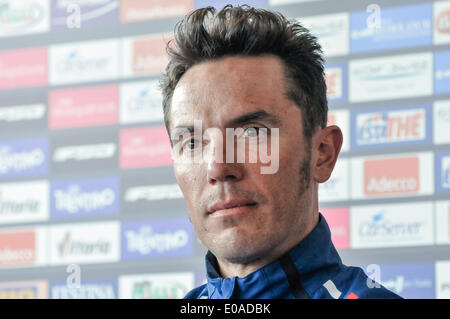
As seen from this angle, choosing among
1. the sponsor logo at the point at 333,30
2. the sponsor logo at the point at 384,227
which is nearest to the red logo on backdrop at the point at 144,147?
the sponsor logo at the point at 333,30

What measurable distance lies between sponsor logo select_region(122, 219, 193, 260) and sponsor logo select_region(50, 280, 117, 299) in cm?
14

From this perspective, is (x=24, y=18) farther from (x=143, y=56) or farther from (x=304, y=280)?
(x=304, y=280)

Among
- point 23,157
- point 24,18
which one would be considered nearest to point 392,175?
point 23,157

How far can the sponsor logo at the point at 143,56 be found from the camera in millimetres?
3094

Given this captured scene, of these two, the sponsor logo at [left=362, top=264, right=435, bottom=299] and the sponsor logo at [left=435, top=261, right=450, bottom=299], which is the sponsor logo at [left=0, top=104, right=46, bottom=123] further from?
the sponsor logo at [left=435, top=261, right=450, bottom=299]

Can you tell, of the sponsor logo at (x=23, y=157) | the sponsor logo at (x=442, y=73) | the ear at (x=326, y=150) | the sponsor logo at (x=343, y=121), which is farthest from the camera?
the sponsor logo at (x=23, y=157)

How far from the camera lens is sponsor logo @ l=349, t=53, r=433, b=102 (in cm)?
272

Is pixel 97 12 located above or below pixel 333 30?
above

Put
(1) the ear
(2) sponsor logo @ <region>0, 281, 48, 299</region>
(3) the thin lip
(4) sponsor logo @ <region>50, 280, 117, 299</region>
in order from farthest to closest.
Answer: (2) sponsor logo @ <region>0, 281, 48, 299</region> < (4) sponsor logo @ <region>50, 280, 117, 299</region> < (1) the ear < (3) the thin lip

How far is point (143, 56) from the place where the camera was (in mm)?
3105

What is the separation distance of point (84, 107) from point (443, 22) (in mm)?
1508

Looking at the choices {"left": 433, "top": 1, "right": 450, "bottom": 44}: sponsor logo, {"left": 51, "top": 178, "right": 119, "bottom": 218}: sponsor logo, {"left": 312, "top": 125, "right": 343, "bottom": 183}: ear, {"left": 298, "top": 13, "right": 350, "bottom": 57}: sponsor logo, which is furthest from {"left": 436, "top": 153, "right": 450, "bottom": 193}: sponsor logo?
{"left": 312, "top": 125, "right": 343, "bottom": 183}: ear

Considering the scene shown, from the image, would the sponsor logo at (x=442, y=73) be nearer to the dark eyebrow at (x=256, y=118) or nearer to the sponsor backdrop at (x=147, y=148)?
the sponsor backdrop at (x=147, y=148)

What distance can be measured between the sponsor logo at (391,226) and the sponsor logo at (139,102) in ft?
3.09
